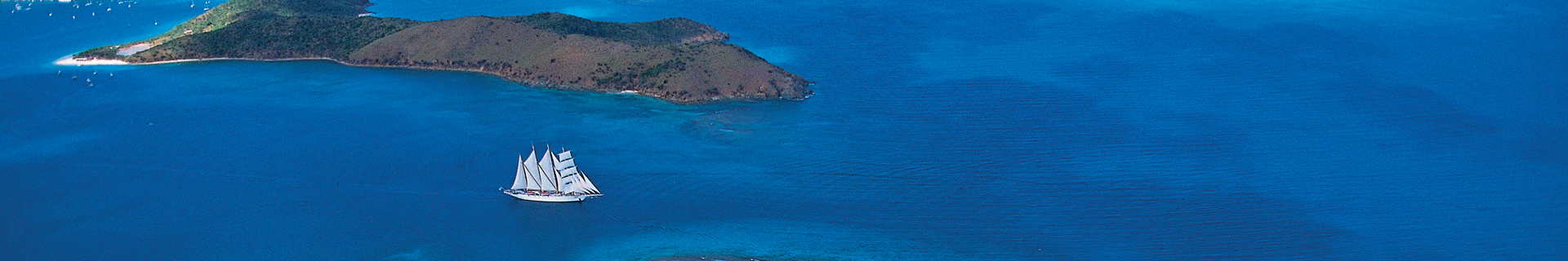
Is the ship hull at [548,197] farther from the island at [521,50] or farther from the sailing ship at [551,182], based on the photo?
the island at [521,50]

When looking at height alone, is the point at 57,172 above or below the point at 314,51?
below

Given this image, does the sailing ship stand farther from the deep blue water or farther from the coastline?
the coastline

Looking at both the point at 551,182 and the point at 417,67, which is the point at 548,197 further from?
the point at 417,67

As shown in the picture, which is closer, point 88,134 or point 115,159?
point 115,159

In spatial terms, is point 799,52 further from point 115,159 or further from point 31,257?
point 31,257

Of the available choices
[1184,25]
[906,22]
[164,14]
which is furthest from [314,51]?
[1184,25]

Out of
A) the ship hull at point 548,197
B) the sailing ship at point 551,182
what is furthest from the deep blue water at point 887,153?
the sailing ship at point 551,182

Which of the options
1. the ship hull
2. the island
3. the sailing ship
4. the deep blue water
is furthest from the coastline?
the ship hull
